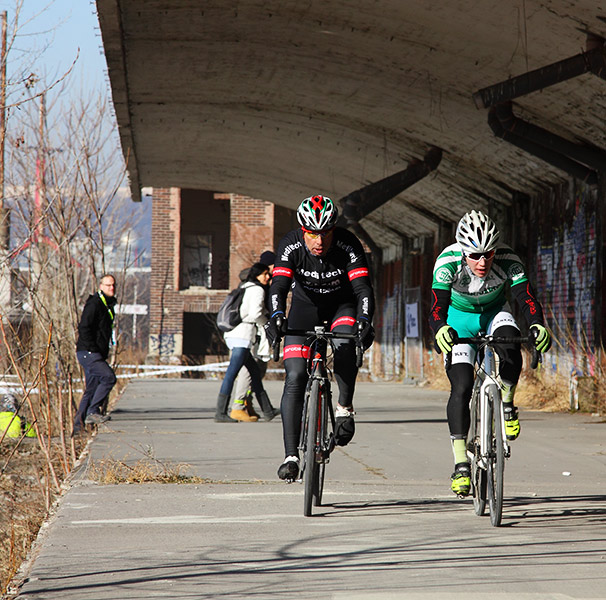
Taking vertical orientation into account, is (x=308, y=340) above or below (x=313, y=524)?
above

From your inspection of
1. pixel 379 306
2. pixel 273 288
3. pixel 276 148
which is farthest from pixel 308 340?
pixel 379 306

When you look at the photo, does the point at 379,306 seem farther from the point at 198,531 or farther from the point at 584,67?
the point at 198,531

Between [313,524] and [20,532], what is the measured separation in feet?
8.41

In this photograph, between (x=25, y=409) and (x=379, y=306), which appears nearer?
(x=25, y=409)

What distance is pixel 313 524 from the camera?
6.07 m

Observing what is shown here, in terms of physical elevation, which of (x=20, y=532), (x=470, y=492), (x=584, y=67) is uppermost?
(x=584, y=67)

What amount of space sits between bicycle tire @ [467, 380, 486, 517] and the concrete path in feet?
0.32

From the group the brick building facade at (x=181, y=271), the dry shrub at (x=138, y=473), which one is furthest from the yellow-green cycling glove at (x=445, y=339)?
the brick building facade at (x=181, y=271)

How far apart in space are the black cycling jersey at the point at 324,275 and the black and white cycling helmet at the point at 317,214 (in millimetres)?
170

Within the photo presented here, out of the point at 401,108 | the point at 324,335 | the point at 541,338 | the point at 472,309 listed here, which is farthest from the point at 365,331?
the point at 401,108

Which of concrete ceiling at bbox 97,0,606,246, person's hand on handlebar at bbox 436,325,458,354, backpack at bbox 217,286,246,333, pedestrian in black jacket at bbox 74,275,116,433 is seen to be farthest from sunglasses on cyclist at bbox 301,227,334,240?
backpack at bbox 217,286,246,333

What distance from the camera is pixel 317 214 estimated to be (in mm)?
6625

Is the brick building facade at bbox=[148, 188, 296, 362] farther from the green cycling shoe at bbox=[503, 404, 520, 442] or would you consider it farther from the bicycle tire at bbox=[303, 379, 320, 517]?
the green cycling shoe at bbox=[503, 404, 520, 442]

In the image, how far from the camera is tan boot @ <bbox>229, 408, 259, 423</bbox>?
13633 mm
